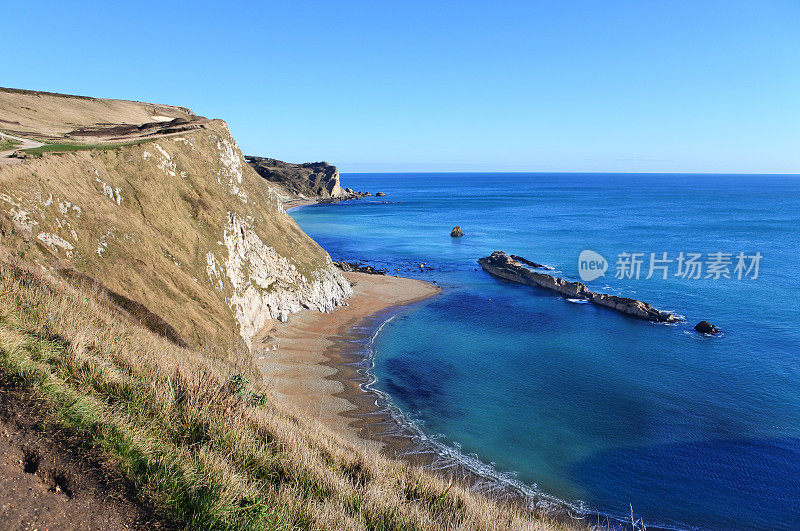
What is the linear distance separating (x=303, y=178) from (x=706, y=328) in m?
159

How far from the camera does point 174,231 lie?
3139 centimetres

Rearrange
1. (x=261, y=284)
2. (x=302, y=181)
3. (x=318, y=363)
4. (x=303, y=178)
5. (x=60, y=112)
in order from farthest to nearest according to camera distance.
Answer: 1. (x=303, y=178)
2. (x=302, y=181)
3. (x=60, y=112)
4. (x=261, y=284)
5. (x=318, y=363)

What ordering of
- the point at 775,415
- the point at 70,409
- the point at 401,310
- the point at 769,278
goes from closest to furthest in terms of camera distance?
1. the point at 70,409
2. the point at 775,415
3. the point at 401,310
4. the point at 769,278

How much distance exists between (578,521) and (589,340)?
2385 cm

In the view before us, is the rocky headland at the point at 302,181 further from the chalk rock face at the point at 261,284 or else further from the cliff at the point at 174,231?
the chalk rock face at the point at 261,284

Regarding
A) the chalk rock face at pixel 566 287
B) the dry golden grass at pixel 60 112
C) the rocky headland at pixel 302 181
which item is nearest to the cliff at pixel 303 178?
the rocky headland at pixel 302 181

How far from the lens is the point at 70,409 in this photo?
7926 millimetres

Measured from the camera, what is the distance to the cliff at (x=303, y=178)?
16838 cm

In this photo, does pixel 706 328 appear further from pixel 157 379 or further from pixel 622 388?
pixel 157 379

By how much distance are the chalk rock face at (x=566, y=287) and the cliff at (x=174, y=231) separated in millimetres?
24970

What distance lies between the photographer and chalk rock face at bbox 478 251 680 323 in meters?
46.7

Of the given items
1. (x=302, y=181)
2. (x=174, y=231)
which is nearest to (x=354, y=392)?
(x=174, y=231)

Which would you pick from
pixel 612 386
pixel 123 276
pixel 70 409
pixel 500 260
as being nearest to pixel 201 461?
pixel 70 409

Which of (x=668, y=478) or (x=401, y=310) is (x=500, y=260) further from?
(x=668, y=478)
